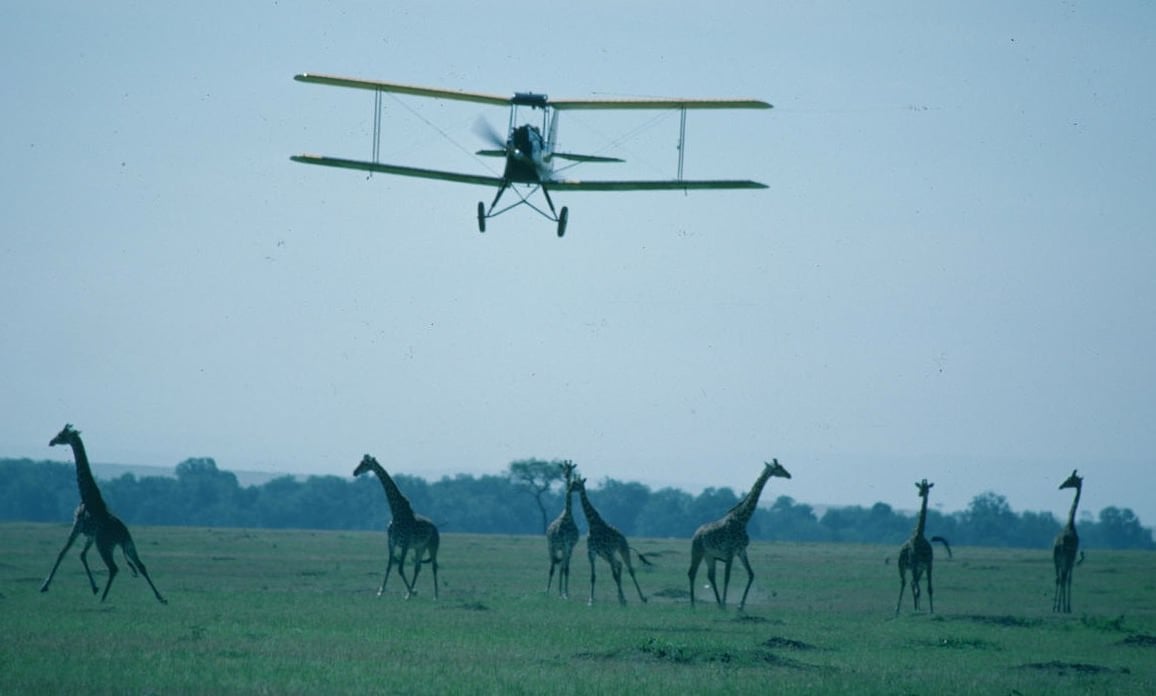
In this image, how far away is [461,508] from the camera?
14175cm

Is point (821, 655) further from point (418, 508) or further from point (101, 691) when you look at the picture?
point (418, 508)

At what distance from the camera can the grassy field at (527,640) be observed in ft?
55.7

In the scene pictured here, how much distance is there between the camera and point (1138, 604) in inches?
1469

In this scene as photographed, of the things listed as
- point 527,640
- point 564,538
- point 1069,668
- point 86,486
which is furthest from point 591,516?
point 1069,668

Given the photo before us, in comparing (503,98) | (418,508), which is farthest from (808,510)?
(503,98)

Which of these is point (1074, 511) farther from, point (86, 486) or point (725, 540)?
point (86, 486)

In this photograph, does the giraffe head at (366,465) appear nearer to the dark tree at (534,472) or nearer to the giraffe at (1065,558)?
the giraffe at (1065,558)

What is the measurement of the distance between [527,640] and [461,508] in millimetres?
121032

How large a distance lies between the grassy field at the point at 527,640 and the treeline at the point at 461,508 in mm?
85002

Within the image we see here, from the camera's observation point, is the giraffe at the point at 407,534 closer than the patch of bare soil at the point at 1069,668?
No

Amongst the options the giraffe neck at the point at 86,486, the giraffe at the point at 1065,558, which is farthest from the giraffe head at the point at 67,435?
the giraffe at the point at 1065,558

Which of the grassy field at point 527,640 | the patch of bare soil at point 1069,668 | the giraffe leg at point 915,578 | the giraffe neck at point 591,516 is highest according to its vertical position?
the giraffe neck at point 591,516

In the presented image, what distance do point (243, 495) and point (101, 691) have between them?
129 m

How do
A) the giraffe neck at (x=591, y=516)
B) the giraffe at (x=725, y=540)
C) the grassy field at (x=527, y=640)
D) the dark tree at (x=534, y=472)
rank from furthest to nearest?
1. the dark tree at (x=534, y=472)
2. the giraffe neck at (x=591, y=516)
3. the giraffe at (x=725, y=540)
4. the grassy field at (x=527, y=640)
